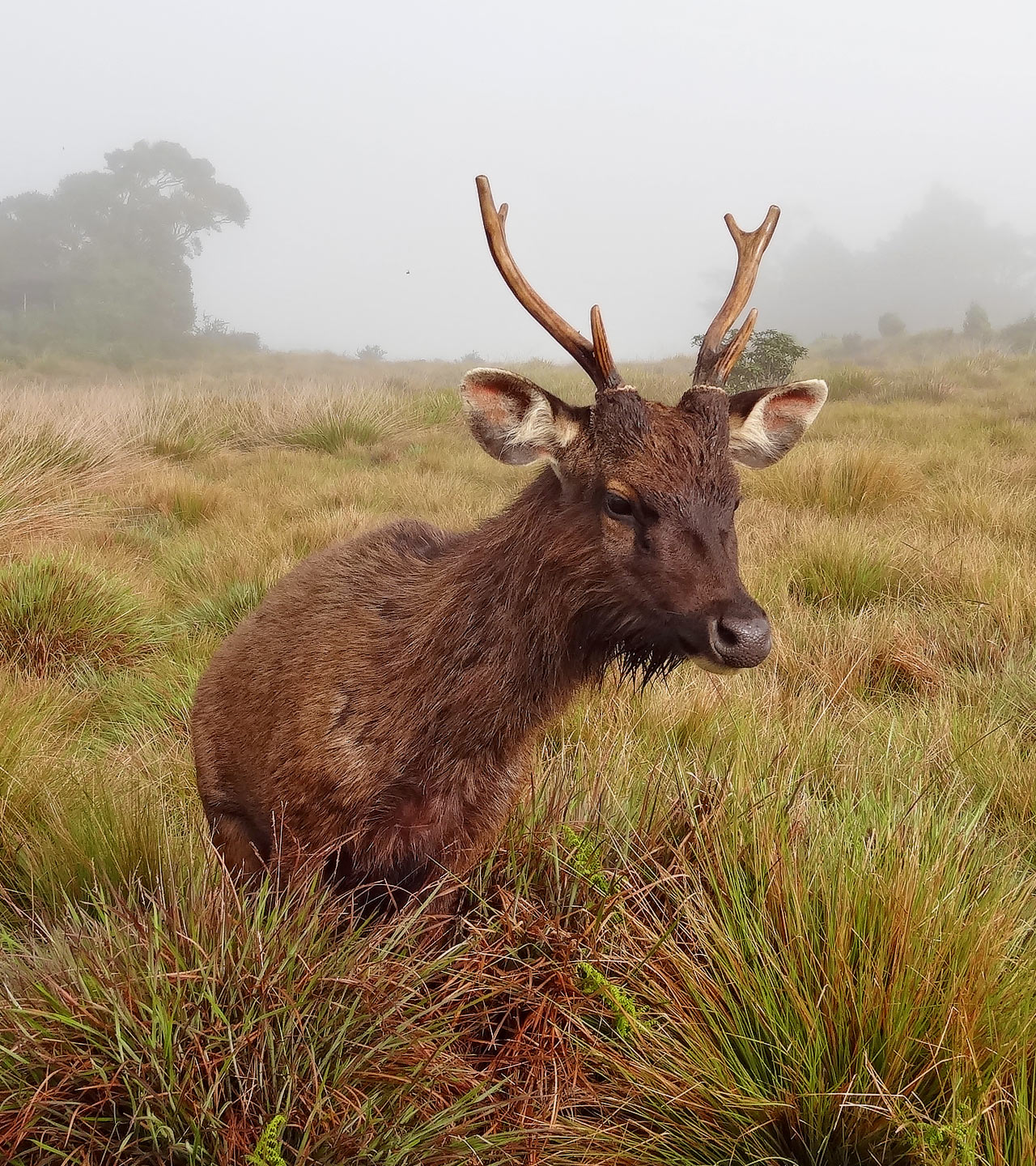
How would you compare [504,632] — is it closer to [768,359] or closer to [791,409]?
[791,409]

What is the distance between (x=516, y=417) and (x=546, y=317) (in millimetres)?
280

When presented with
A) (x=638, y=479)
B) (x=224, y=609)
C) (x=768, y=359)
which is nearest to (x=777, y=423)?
(x=638, y=479)

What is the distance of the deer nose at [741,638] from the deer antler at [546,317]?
26.1 inches

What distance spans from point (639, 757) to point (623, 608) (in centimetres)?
82

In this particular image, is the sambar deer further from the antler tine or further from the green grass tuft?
the green grass tuft

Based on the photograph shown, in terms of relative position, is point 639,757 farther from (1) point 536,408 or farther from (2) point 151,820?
(2) point 151,820

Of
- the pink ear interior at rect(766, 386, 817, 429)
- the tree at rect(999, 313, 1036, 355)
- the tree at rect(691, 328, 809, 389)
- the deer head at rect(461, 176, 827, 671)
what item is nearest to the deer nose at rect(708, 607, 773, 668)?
the deer head at rect(461, 176, 827, 671)

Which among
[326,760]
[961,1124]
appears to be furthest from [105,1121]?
[961,1124]

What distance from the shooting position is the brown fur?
1936 mm

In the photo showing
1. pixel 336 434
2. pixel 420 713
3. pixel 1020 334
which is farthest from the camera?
pixel 1020 334

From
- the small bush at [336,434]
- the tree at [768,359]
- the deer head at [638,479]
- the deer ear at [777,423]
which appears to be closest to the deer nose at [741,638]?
the deer head at [638,479]

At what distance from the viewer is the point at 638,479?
1.93 metres

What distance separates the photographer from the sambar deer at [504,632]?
6.35 ft

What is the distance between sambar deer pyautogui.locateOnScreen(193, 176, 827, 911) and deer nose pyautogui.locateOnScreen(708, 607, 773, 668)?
3cm
